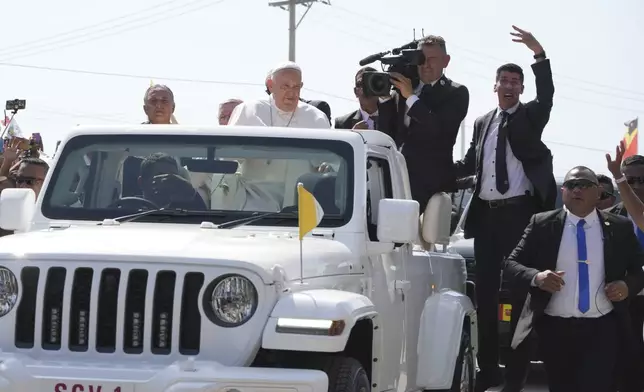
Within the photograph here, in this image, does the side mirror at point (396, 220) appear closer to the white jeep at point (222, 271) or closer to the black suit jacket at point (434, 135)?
the white jeep at point (222, 271)

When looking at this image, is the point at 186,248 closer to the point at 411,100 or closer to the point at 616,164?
the point at 411,100

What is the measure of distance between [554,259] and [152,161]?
2921mm

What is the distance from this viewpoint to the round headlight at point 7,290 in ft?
19.7

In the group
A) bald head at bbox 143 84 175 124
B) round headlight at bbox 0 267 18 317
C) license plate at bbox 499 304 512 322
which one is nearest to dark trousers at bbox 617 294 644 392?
license plate at bbox 499 304 512 322

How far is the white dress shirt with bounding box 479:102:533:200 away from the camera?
1014cm

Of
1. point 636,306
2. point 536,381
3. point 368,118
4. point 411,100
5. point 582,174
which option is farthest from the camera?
point 536,381

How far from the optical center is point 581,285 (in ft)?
28.4

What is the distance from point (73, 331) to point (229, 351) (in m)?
0.73

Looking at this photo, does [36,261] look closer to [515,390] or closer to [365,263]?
[365,263]

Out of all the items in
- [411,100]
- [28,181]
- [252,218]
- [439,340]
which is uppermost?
[411,100]

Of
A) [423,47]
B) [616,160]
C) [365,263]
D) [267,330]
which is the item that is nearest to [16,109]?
[423,47]

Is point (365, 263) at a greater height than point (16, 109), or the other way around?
point (16, 109)

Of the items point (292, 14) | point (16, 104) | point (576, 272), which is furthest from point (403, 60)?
point (292, 14)

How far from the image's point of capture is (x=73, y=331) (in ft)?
19.5
